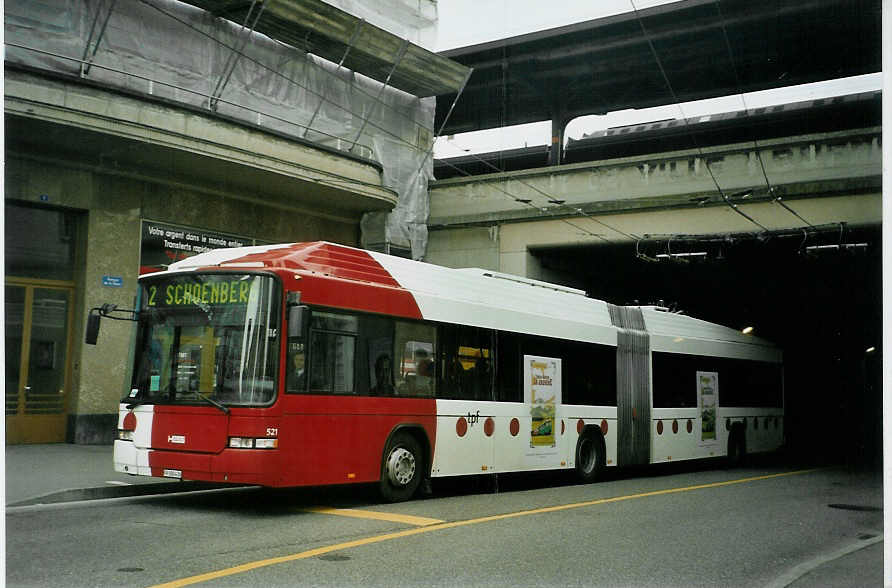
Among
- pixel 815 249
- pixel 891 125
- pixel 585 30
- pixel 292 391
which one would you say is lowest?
pixel 292 391

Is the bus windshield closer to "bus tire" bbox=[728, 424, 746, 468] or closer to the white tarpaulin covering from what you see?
the white tarpaulin covering

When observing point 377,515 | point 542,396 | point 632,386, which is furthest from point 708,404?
point 377,515

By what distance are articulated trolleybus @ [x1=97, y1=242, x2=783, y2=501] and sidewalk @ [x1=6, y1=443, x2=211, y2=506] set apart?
852 mm

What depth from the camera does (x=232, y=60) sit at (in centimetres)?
2027

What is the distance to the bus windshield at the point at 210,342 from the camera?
10.3m

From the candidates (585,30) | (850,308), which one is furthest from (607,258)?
(850,308)

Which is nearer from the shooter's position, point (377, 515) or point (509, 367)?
point (377, 515)

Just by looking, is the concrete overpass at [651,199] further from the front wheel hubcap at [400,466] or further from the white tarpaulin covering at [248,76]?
the front wheel hubcap at [400,466]

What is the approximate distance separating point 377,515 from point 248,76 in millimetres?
12812

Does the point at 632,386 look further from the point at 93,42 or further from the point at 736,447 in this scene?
the point at 93,42

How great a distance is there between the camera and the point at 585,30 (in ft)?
84.6

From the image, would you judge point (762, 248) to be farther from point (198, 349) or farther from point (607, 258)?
point (198, 349)

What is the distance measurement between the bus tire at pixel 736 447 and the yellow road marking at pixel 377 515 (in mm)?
12196

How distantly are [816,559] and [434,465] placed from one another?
17.4 feet
